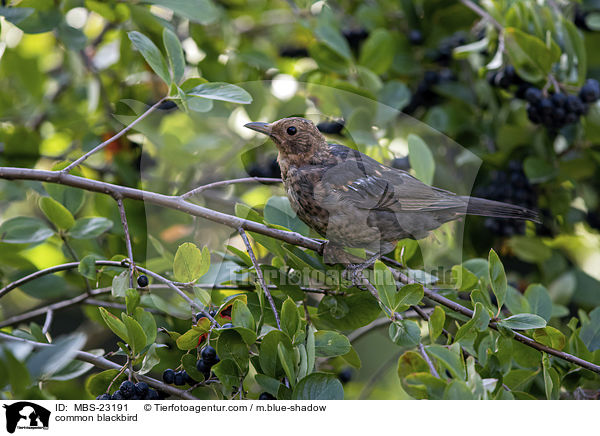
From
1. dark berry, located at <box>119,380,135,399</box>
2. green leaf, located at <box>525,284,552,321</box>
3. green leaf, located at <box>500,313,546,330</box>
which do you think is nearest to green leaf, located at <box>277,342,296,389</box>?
dark berry, located at <box>119,380,135,399</box>

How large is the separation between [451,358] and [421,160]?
69cm

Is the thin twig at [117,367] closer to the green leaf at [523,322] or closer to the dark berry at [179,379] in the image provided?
the dark berry at [179,379]

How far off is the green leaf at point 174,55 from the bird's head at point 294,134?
0.86 ft

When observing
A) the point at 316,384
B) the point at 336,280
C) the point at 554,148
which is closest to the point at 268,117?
the point at 336,280

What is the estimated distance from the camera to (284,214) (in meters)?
1.73

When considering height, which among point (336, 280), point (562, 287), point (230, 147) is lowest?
point (562, 287)

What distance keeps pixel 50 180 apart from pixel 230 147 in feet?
1.87

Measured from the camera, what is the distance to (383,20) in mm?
2812

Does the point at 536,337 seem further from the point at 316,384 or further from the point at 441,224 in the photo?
the point at 316,384

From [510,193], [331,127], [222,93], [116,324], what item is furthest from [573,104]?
[116,324]

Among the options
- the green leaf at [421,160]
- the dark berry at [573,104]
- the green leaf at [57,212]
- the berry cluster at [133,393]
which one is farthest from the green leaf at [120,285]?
the dark berry at [573,104]

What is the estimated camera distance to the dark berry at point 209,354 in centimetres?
143

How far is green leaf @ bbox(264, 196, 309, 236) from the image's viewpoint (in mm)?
1701

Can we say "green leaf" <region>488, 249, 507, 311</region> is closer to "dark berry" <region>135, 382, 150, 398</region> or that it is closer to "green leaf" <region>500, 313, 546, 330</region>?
"green leaf" <region>500, 313, 546, 330</region>
